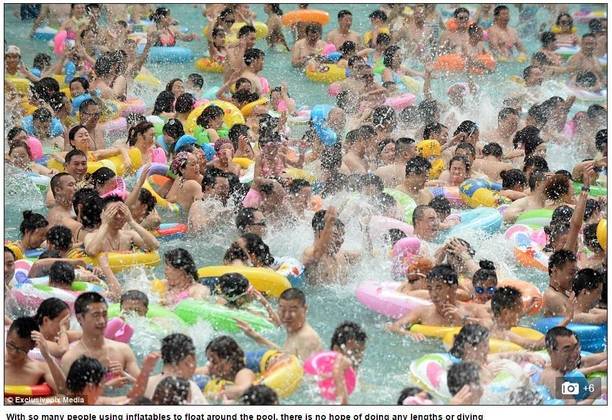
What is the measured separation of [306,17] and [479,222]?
669 centimetres

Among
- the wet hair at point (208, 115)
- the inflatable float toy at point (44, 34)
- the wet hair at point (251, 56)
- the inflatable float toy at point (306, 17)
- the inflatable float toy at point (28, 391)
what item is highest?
the inflatable float toy at point (306, 17)

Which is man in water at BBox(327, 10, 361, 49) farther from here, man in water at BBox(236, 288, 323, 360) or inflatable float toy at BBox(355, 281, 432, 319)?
man in water at BBox(236, 288, 323, 360)

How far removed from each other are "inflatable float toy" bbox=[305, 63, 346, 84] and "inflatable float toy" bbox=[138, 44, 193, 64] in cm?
173

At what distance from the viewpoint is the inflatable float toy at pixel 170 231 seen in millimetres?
13070

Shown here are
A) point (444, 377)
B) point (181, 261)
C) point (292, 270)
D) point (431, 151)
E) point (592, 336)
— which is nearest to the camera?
point (444, 377)

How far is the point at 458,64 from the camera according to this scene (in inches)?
722

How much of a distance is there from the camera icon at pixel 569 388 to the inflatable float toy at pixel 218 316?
2210 mm

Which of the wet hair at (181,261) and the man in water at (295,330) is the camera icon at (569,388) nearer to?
the man in water at (295,330)

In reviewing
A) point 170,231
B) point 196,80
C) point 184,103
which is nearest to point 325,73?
point 196,80

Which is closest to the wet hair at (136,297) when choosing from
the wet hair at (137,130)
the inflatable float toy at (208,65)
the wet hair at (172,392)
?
the wet hair at (172,392)

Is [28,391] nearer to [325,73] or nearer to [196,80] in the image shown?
[196,80]

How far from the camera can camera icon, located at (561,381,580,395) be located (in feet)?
34.2

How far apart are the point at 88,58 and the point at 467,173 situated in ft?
17.5

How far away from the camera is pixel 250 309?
37.2 feet
